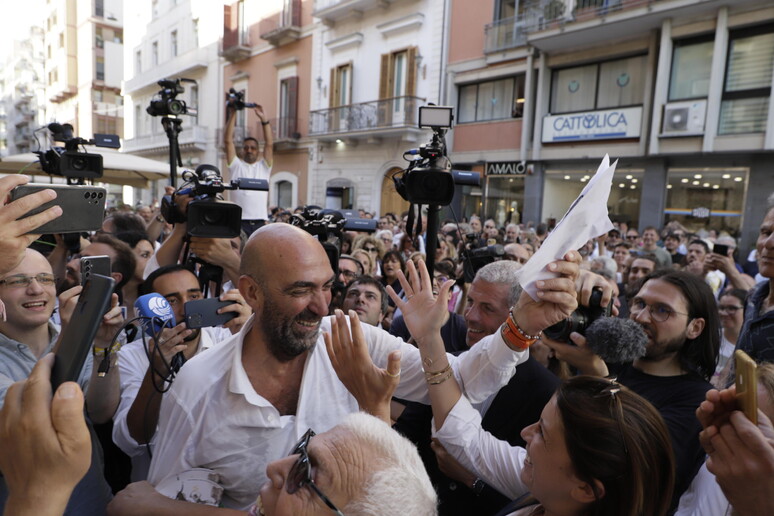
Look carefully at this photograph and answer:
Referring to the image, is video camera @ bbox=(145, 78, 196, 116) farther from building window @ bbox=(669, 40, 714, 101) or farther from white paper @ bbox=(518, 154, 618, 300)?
building window @ bbox=(669, 40, 714, 101)

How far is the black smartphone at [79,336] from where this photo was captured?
87cm

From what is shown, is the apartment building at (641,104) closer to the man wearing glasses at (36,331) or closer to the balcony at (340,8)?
the balcony at (340,8)

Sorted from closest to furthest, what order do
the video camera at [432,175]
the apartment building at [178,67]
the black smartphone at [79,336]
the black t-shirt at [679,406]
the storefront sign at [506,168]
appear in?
the black smartphone at [79,336]
the black t-shirt at [679,406]
the video camera at [432,175]
the storefront sign at [506,168]
the apartment building at [178,67]

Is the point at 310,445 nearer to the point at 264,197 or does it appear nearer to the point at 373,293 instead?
the point at 373,293

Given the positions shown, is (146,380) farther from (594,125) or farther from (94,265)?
(594,125)

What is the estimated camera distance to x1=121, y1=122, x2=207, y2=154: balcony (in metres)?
23.2

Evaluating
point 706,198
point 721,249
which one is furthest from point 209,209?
point 706,198

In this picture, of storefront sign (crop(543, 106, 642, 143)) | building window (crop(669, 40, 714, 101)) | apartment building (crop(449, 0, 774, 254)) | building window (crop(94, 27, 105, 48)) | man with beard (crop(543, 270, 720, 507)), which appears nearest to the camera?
man with beard (crop(543, 270, 720, 507))

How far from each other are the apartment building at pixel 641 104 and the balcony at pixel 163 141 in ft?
44.9

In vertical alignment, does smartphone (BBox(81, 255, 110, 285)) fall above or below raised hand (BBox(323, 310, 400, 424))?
above

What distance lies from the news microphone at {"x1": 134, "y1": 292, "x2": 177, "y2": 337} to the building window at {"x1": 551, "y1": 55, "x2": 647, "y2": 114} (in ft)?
43.0

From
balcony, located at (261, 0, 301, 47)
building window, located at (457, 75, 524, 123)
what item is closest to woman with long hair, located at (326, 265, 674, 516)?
building window, located at (457, 75, 524, 123)

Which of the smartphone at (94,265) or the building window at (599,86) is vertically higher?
the building window at (599,86)

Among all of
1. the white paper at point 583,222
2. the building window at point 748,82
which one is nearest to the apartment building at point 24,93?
the building window at point 748,82
